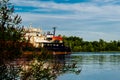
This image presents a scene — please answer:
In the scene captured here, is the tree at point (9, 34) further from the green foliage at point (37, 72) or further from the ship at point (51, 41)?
the ship at point (51, 41)

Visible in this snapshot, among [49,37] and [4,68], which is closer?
[4,68]

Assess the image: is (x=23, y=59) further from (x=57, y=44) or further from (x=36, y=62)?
(x=57, y=44)

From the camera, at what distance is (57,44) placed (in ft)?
437

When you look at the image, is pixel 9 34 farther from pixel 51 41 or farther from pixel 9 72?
pixel 51 41

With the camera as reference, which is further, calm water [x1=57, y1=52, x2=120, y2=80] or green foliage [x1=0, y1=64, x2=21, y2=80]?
calm water [x1=57, y1=52, x2=120, y2=80]

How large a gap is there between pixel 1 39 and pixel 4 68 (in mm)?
944

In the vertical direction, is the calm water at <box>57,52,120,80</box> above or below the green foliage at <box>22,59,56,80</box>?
below

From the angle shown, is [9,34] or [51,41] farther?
[51,41]

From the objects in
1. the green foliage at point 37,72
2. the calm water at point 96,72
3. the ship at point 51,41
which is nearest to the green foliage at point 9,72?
the green foliage at point 37,72

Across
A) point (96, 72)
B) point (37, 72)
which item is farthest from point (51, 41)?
point (37, 72)

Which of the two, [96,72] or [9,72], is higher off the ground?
[9,72]

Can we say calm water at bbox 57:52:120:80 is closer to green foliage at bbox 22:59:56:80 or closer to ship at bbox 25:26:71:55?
green foliage at bbox 22:59:56:80

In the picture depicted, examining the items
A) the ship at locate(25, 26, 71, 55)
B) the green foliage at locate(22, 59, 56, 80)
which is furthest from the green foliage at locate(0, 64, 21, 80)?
the ship at locate(25, 26, 71, 55)

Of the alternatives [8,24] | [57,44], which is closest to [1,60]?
[8,24]
